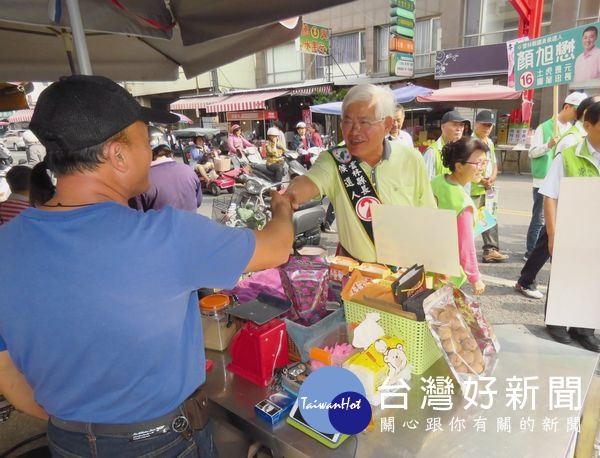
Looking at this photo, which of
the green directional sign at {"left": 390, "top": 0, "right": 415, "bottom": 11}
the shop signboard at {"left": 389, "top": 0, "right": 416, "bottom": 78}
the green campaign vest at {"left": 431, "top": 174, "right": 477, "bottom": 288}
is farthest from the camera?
the shop signboard at {"left": 389, "top": 0, "right": 416, "bottom": 78}

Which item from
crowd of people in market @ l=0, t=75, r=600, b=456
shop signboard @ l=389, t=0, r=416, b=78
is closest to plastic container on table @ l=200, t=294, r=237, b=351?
crowd of people in market @ l=0, t=75, r=600, b=456

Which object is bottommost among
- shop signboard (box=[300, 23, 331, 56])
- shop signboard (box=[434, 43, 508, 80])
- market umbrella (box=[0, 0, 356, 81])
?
market umbrella (box=[0, 0, 356, 81])

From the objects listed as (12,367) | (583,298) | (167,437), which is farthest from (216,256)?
(583,298)

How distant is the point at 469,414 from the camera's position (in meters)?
1.16

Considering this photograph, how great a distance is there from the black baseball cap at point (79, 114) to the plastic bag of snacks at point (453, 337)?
0.99 metres

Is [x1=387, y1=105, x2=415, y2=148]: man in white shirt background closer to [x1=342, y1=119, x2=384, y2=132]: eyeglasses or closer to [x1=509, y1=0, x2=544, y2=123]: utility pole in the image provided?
[x1=342, y1=119, x2=384, y2=132]: eyeglasses

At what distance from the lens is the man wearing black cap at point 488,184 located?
409cm

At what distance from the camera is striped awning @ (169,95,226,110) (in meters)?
19.2

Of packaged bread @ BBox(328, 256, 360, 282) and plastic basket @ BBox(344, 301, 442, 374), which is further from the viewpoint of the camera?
packaged bread @ BBox(328, 256, 360, 282)

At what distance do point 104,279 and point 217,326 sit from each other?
0.75 metres

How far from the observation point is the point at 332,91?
52.0 ft

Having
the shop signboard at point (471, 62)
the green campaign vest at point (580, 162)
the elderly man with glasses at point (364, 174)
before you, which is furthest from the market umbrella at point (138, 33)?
the shop signboard at point (471, 62)

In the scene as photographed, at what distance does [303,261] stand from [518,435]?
2.94 ft

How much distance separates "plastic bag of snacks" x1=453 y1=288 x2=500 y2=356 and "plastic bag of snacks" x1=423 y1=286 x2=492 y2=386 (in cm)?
4
